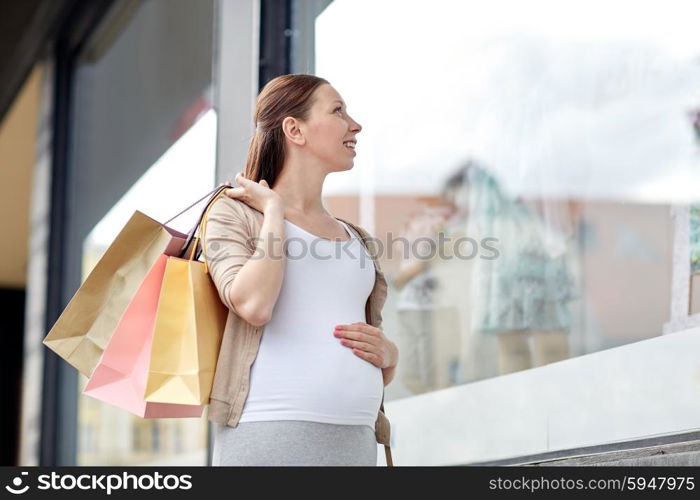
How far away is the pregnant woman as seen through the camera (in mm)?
1718

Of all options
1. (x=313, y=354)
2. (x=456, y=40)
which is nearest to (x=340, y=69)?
(x=456, y=40)

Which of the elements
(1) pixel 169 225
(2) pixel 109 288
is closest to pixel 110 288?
(2) pixel 109 288

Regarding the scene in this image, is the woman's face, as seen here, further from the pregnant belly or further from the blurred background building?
the blurred background building

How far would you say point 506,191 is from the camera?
3.08 m

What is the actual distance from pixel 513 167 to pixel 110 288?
1.50 metres

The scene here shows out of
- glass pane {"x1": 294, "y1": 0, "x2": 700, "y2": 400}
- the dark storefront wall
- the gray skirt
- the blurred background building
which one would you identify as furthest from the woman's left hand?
the dark storefront wall

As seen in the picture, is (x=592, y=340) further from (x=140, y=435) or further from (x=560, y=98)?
(x=140, y=435)

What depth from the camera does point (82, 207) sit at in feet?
18.7

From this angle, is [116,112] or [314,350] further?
[116,112]

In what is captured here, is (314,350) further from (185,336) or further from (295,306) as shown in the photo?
(185,336)

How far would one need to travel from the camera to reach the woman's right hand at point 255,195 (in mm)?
1822

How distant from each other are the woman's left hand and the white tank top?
10mm

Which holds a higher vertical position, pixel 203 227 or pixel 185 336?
pixel 203 227

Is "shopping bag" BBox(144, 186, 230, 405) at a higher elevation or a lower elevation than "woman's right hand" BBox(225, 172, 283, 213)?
lower
